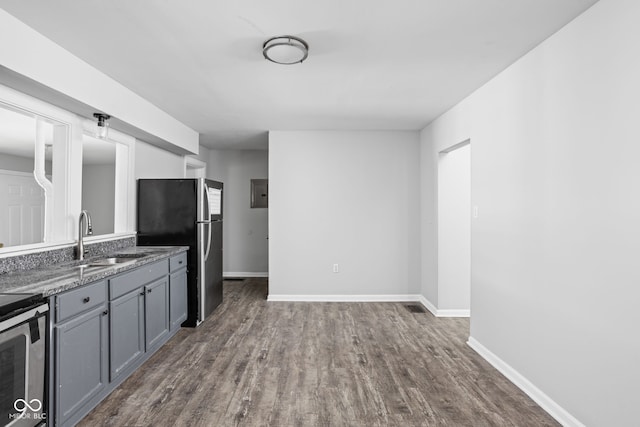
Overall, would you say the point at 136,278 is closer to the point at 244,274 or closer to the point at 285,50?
the point at 285,50

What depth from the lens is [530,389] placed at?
101 inches

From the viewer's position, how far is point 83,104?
9.18 ft

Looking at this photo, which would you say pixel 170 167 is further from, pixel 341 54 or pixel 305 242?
pixel 341 54

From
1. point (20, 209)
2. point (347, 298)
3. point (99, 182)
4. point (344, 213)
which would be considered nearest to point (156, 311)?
point (20, 209)

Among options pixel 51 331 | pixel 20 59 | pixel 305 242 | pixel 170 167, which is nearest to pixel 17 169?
pixel 20 59

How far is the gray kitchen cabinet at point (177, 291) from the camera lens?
3.65 meters

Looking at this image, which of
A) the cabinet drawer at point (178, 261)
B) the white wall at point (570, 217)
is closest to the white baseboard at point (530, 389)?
the white wall at point (570, 217)

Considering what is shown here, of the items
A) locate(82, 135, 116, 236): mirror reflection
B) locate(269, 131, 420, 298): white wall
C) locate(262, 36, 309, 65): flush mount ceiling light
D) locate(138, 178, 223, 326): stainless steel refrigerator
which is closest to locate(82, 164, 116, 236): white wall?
locate(82, 135, 116, 236): mirror reflection

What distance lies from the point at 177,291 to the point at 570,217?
137 inches

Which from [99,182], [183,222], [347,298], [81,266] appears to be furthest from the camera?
[347,298]

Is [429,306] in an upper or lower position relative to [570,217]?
lower

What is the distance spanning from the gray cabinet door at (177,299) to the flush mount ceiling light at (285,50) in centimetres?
235

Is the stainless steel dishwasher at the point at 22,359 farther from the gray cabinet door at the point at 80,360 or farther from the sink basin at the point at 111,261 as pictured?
the sink basin at the point at 111,261

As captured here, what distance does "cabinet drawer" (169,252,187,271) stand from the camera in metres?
3.68
